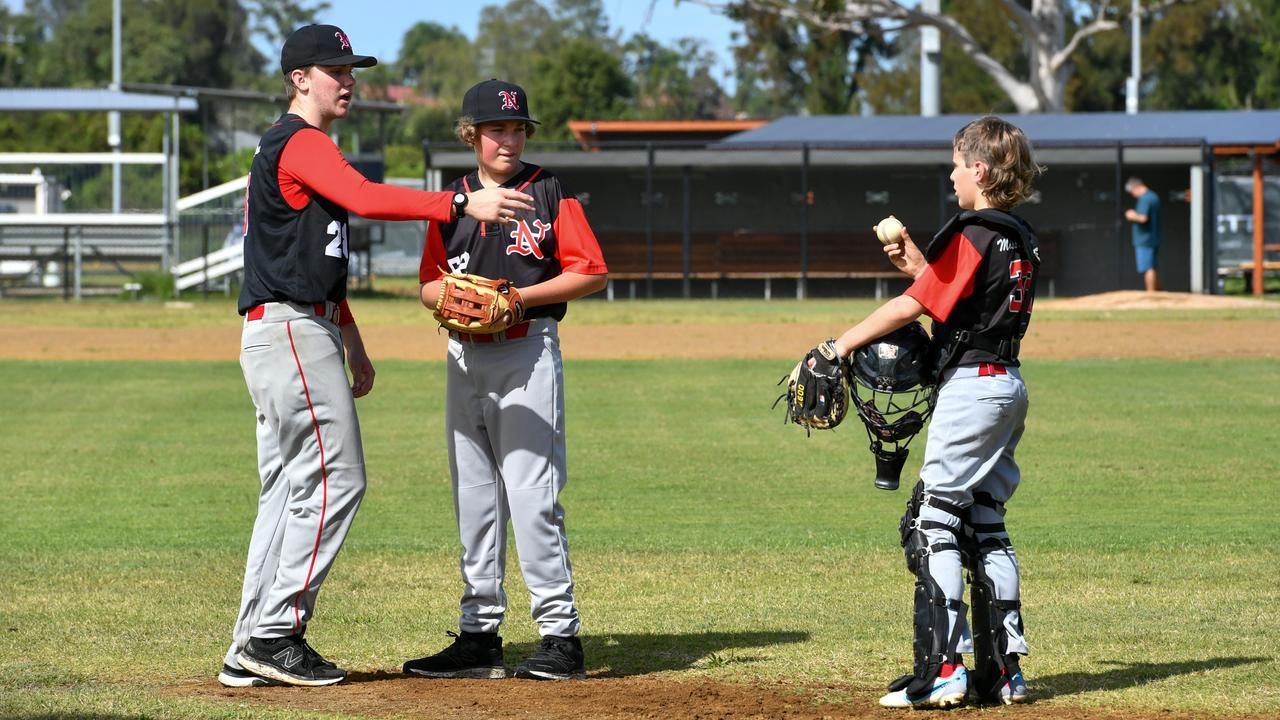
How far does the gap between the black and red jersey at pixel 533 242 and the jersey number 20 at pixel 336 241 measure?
29 cm

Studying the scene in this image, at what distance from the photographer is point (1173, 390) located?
14.7 metres

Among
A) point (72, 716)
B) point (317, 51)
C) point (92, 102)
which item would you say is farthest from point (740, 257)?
point (72, 716)

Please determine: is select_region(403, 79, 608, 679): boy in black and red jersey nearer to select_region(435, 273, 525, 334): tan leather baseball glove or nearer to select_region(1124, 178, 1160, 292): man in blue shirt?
select_region(435, 273, 525, 334): tan leather baseball glove

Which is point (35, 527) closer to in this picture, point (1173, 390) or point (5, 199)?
point (1173, 390)

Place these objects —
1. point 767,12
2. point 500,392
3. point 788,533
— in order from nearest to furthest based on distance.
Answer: point 500,392 < point 788,533 < point 767,12

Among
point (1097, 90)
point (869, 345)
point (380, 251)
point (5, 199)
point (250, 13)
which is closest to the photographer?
point (869, 345)

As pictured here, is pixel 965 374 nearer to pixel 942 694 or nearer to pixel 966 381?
pixel 966 381

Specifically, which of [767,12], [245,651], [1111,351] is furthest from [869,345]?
[767,12]

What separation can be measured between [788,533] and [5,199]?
28.8 m

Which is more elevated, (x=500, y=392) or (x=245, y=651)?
(x=500, y=392)

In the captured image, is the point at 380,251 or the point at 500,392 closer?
the point at 500,392

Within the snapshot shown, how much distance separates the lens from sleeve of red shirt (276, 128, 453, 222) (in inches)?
193

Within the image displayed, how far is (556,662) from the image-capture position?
5391 millimetres

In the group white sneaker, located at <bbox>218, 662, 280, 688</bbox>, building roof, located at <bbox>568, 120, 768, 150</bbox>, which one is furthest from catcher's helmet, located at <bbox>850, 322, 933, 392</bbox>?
building roof, located at <bbox>568, 120, 768, 150</bbox>
